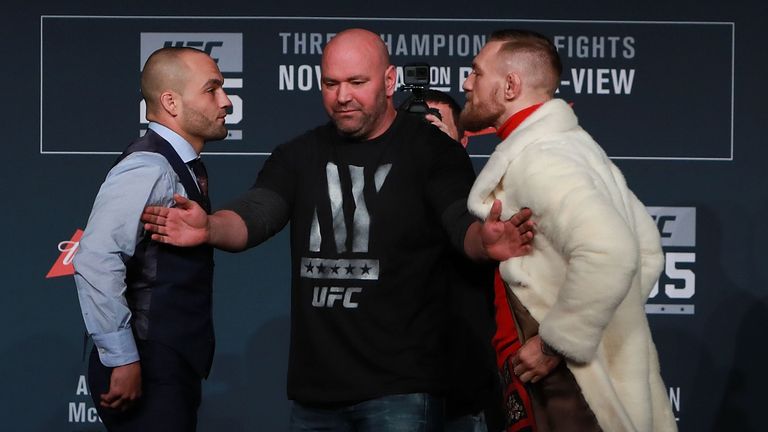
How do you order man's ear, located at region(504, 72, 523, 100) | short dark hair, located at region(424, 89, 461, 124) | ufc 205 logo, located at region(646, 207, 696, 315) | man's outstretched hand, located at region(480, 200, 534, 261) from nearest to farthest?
man's outstretched hand, located at region(480, 200, 534, 261)
man's ear, located at region(504, 72, 523, 100)
short dark hair, located at region(424, 89, 461, 124)
ufc 205 logo, located at region(646, 207, 696, 315)

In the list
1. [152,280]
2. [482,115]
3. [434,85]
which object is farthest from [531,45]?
[434,85]

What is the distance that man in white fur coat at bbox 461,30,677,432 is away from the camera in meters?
2.10

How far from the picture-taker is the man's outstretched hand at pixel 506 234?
2217 millimetres

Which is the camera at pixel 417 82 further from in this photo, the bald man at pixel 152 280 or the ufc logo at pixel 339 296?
the ufc logo at pixel 339 296

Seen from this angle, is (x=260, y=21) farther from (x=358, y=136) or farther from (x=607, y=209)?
(x=607, y=209)

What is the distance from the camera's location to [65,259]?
4.31 metres

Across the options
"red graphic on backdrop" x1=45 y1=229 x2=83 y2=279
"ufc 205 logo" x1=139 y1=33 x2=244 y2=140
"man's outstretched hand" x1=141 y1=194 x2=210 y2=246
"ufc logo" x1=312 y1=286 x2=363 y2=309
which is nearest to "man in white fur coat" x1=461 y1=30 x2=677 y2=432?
"ufc logo" x1=312 y1=286 x2=363 y2=309

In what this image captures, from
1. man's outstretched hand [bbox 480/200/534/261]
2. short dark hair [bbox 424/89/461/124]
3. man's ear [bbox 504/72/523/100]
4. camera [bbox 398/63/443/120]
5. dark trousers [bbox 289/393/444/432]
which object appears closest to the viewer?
man's outstretched hand [bbox 480/200/534/261]

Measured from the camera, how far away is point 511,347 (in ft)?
7.81

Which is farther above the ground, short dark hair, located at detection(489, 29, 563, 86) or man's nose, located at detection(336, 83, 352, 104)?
short dark hair, located at detection(489, 29, 563, 86)

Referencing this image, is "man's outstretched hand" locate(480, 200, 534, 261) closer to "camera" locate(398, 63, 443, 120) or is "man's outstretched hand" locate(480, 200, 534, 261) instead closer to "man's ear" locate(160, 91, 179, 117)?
"man's ear" locate(160, 91, 179, 117)

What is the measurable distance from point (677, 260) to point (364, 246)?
2.10m

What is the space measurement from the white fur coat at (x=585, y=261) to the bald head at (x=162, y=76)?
85 cm

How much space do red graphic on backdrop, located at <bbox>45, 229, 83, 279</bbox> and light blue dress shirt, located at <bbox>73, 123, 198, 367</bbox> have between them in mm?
1873
